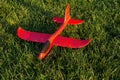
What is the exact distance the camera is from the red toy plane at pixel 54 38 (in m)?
4.23

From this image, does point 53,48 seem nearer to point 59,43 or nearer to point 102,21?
point 59,43

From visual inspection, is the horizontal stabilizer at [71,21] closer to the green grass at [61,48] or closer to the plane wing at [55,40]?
the green grass at [61,48]

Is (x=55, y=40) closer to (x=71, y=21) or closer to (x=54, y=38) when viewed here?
(x=54, y=38)

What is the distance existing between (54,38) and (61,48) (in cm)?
22

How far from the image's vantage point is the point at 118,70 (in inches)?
152

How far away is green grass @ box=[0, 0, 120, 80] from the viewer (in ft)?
12.7

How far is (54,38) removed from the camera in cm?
446

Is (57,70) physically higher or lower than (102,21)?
lower

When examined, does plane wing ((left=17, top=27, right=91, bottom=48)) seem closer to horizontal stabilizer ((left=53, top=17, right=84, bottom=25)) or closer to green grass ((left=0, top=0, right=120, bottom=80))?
green grass ((left=0, top=0, right=120, bottom=80))

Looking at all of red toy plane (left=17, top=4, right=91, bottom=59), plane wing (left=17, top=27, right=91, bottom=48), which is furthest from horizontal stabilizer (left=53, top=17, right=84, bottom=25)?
plane wing (left=17, top=27, right=91, bottom=48)

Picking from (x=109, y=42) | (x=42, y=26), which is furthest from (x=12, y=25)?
(x=109, y=42)

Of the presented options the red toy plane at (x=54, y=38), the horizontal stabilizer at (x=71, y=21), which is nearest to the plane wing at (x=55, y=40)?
the red toy plane at (x=54, y=38)

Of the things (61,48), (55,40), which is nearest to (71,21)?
(55,40)

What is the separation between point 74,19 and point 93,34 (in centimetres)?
62
